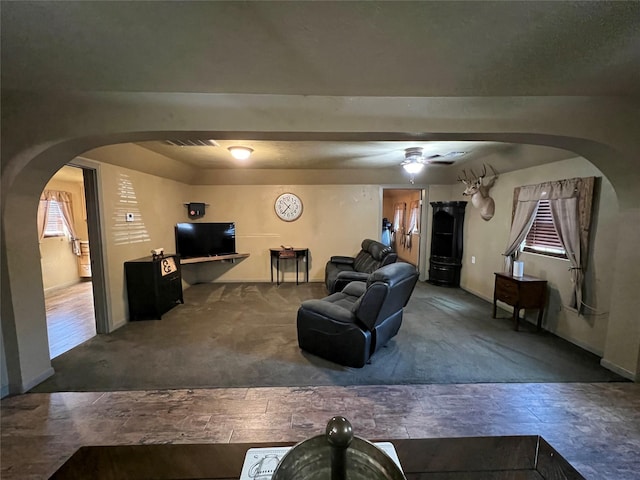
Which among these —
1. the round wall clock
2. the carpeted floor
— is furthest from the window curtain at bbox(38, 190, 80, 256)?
the round wall clock

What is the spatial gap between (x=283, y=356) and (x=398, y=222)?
746 centimetres

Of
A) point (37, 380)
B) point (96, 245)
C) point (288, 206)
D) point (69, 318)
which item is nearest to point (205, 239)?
point (288, 206)

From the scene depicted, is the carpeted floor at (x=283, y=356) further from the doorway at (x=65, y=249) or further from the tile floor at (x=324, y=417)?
the doorway at (x=65, y=249)

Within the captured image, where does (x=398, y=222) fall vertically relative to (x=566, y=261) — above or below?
above

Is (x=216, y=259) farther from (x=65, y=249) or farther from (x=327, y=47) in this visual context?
(x=327, y=47)

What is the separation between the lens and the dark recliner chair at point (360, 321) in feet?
8.29

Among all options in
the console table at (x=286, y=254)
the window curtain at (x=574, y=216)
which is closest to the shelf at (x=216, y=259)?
the console table at (x=286, y=254)

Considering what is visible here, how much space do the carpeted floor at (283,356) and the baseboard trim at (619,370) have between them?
0.07 meters

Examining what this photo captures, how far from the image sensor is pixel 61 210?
561cm

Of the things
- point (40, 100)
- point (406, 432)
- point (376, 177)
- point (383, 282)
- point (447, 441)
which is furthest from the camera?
point (376, 177)

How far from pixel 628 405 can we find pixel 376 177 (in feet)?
15.5

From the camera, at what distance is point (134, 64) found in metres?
1.70

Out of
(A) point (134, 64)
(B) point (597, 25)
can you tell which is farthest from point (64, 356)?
(B) point (597, 25)

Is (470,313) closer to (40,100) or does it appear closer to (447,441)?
(447,441)
